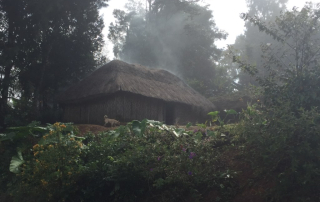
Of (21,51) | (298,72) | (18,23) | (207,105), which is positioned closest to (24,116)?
(21,51)

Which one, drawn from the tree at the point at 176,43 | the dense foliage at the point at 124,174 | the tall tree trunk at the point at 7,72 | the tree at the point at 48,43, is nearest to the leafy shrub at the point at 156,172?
the dense foliage at the point at 124,174

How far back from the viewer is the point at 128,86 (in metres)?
11.5

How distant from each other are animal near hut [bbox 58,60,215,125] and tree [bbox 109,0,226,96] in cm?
903

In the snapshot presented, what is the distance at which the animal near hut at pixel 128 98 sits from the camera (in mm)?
11630

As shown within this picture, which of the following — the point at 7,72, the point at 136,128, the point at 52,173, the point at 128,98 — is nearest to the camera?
the point at 52,173

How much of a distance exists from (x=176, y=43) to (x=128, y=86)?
45.3 ft

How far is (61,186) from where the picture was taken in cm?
444

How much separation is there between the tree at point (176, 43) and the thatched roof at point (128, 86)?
8.71 meters

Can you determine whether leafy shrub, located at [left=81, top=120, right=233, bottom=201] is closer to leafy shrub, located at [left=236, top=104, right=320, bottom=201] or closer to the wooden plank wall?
leafy shrub, located at [left=236, top=104, right=320, bottom=201]

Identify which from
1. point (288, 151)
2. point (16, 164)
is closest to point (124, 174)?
point (16, 164)

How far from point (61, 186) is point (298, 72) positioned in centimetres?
377

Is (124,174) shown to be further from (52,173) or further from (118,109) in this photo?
(118,109)

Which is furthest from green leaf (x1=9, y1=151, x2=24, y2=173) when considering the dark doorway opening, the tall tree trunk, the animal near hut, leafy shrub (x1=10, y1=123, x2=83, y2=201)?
the dark doorway opening

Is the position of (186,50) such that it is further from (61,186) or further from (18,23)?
(61,186)
